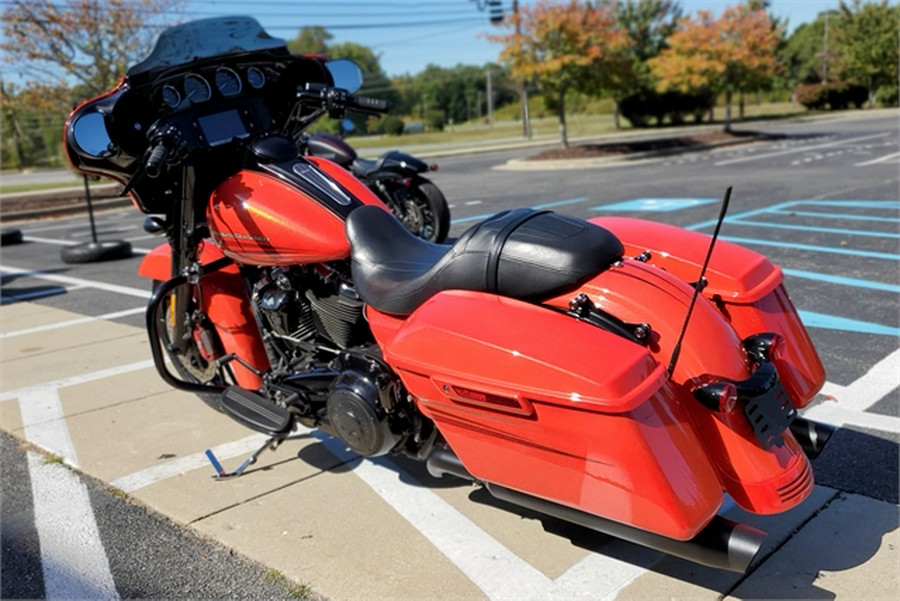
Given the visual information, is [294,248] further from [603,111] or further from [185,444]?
[603,111]

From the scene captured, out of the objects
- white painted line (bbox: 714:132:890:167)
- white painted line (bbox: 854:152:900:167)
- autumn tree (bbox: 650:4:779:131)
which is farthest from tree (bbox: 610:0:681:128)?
white painted line (bbox: 854:152:900:167)

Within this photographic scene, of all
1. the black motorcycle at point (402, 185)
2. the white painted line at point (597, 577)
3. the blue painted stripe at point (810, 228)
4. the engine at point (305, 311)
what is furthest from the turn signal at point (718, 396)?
the blue painted stripe at point (810, 228)

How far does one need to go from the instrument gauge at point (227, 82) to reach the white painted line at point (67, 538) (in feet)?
6.75

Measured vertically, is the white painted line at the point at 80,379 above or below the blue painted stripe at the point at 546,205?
below

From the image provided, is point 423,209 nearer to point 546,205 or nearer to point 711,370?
point 546,205

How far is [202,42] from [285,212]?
1.02 metres

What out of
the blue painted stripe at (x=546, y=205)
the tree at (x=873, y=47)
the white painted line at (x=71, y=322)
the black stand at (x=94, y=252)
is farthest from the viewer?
the tree at (x=873, y=47)

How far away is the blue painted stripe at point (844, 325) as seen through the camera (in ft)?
16.9

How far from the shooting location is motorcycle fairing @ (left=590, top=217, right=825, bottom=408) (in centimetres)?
276

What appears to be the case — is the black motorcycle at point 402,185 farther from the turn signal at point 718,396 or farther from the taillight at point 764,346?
the turn signal at point 718,396

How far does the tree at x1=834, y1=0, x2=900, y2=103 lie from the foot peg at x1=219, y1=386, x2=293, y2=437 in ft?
150

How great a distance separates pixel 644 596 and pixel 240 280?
244cm

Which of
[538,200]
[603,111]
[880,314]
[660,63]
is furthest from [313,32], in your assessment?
[880,314]

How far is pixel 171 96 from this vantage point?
144 inches
